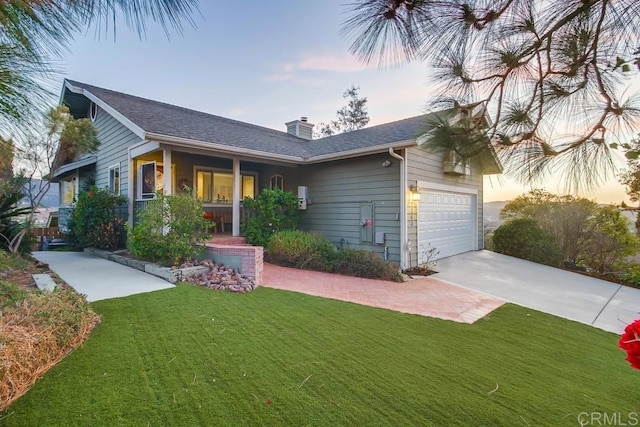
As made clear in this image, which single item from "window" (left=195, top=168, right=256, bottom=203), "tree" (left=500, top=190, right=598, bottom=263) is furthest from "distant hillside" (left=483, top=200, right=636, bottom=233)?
"window" (left=195, top=168, right=256, bottom=203)

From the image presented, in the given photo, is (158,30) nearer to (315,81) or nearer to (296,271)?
(296,271)

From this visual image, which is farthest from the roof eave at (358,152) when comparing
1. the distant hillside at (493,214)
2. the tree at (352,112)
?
the tree at (352,112)

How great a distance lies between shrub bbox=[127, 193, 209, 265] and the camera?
6.07m

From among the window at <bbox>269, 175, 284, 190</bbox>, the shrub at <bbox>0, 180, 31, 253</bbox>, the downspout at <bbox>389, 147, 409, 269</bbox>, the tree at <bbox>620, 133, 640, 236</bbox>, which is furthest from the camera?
the window at <bbox>269, 175, 284, 190</bbox>

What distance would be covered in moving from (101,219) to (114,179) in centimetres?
209

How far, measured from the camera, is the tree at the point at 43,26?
166 cm

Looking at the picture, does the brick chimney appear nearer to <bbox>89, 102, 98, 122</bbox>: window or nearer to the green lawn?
<bbox>89, 102, 98, 122</bbox>: window

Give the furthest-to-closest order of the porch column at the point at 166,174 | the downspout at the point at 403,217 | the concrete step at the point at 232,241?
the concrete step at the point at 232,241 → the downspout at the point at 403,217 → the porch column at the point at 166,174

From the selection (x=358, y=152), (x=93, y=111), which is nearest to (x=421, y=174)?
(x=358, y=152)

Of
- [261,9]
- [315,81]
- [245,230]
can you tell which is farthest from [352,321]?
[315,81]

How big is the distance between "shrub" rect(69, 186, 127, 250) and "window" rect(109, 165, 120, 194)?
0.99 meters

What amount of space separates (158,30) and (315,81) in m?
8.52

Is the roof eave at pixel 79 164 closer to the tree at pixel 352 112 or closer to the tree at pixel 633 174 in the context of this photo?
the tree at pixel 633 174

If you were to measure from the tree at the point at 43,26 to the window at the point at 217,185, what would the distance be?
8.23 m
